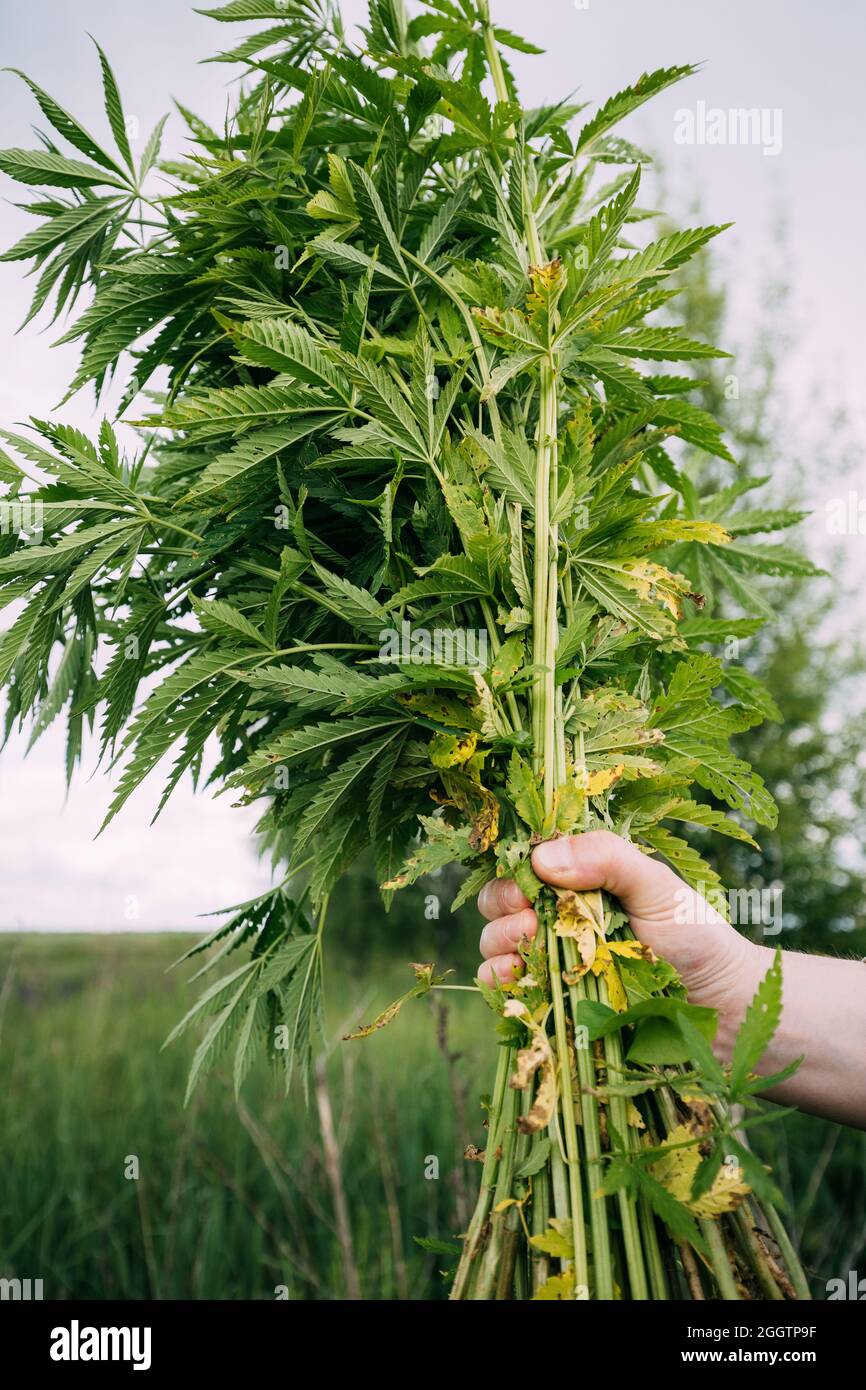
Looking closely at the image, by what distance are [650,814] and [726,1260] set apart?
0.43 metres

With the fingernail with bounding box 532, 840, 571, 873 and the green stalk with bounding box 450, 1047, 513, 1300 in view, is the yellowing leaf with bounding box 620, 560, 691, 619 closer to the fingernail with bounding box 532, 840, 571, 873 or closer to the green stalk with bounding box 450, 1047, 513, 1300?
the fingernail with bounding box 532, 840, 571, 873

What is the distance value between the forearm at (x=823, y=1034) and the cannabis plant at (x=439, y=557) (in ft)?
0.82

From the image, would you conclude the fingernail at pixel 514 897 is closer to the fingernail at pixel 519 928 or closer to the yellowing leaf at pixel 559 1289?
the fingernail at pixel 519 928

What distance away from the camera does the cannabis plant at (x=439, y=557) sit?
0.91 meters

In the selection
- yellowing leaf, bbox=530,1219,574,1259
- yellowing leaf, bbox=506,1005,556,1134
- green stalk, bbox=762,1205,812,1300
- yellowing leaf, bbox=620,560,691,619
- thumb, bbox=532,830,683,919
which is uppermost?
yellowing leaf, bbox=620,560,691,619

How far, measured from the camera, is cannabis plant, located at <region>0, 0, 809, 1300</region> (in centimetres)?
91

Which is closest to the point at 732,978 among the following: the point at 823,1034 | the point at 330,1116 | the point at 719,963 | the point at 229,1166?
the point at 719,963

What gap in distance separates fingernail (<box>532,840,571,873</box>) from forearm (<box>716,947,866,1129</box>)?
0.40 meters

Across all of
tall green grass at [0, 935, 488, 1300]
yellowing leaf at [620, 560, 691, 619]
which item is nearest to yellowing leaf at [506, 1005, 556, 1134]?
yellowing leaf at [620, 560, 691, 619]

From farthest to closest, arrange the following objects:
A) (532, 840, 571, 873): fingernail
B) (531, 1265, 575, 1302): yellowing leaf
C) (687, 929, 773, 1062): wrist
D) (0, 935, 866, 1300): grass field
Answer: (0, 935, 866, 1300): grass field, (687, 929, 773, 1062): wrist, (532, 840, 571, 873): fingernail, (531, 1265, 575, 1302): yellowing leaf

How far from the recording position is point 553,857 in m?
0.97

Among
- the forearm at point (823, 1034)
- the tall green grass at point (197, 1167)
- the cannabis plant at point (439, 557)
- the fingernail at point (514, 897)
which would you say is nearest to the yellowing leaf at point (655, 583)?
the cannabis plant at point (439, 557)
